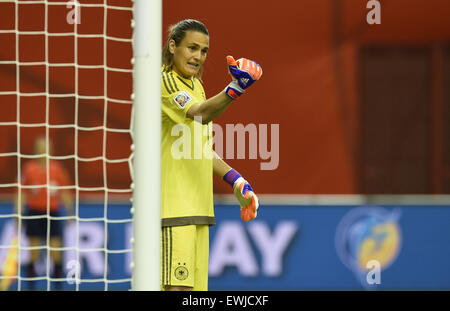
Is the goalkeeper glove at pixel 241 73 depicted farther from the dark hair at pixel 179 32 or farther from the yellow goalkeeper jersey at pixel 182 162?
the dark hair at pixel 179 32

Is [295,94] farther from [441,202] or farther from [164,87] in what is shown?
[164,87]

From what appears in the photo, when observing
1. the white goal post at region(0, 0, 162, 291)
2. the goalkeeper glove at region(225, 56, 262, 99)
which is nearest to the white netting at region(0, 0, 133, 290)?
the white goal post at region(0, 0, 162, 291)

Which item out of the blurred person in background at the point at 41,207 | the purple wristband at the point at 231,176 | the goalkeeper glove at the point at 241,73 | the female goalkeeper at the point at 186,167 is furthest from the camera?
the blurred person in background at the point at 41,207

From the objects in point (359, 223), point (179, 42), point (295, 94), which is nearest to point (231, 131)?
point (295, 94)

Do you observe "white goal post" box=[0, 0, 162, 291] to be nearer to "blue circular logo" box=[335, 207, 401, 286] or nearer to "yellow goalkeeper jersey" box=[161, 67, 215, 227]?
"blue circular logo" box=[335, 207, 401, 286]

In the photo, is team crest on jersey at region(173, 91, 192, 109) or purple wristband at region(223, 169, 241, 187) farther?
purple wristband at region(223, 169, 241, 187)

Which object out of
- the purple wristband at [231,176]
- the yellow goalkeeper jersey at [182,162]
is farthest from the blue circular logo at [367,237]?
the yellow goalkeeper jersey at [182,162]

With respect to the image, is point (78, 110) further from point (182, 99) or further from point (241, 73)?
point (241, 73)

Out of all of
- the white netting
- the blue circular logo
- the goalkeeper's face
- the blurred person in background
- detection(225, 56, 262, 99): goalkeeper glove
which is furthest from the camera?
the blue circular logo

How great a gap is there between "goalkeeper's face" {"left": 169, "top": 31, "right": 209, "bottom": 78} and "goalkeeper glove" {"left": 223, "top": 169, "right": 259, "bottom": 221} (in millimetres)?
450

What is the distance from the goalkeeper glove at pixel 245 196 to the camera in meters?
3.44

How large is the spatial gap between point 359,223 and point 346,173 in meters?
0.52

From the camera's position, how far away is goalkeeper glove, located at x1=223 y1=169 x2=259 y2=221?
11.3ft

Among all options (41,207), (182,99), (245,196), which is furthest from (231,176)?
(41,207)
